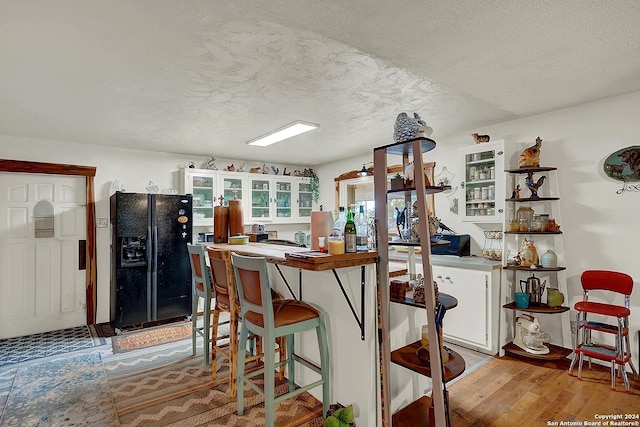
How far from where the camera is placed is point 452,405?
238 centimetres

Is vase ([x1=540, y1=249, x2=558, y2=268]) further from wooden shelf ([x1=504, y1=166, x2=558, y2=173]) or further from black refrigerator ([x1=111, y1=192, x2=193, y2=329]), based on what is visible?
black refrigerator ([x1=111, y1=192, x2=193, y2=329])

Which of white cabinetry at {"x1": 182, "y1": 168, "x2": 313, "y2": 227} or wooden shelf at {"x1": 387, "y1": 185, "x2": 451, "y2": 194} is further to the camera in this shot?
white cabinetry at {"x1": 182, "y1": 168, "x2": 313, "y2": 227}

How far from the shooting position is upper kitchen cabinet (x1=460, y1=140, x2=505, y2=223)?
11.3 feet

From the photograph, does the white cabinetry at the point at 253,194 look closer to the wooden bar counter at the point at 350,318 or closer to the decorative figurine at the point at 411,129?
the wooden bar counter at the point at 350,318

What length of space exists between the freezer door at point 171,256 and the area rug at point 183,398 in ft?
3.73

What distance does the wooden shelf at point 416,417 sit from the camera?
214cm

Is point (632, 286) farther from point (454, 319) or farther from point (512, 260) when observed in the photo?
point (454, 319)

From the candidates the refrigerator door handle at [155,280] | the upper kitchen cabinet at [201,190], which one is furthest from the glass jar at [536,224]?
the refrigerator door handle at [155,280]

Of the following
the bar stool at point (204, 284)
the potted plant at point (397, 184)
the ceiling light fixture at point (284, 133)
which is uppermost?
the ceiling light fixture at point (284, 133)

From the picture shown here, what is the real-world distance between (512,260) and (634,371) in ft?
4.12

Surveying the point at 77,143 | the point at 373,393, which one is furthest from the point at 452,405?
the point at 77,143

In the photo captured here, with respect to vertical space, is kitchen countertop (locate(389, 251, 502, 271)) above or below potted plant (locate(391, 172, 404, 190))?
below

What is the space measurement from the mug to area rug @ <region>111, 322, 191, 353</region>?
11.9ft

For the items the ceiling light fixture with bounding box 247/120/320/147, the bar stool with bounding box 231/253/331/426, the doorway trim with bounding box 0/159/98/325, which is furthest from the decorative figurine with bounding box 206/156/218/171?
the bar stool with bounding box 231/253/331/426
